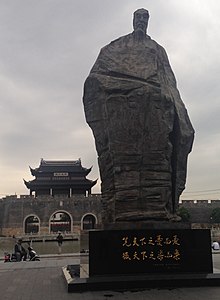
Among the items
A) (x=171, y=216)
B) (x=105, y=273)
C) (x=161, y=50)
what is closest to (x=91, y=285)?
(x=105, y=273)

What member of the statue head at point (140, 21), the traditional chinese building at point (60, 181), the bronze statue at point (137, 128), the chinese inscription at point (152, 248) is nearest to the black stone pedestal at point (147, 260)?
the chinese inscription at point (152, 248)

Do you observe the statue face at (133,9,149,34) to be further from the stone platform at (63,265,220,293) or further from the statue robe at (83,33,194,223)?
the stone platform at (63,265,220,293)

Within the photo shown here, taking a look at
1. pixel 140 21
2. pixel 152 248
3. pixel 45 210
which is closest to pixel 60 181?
pixel 45 210

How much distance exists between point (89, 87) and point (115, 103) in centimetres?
69

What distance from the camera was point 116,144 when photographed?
6.10 meters

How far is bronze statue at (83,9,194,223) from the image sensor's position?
19.4ft


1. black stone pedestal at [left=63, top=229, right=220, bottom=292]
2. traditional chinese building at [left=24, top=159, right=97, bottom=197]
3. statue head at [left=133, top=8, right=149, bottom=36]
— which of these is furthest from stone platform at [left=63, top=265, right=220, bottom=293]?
traditional chinese building at [left=24, top=159, right=97, bottom=197]

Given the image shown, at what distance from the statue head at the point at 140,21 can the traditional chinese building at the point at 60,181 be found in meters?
30.9

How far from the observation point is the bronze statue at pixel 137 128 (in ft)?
19.4

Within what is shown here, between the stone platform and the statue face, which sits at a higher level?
the statue face

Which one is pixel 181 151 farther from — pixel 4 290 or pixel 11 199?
pixel 11 199

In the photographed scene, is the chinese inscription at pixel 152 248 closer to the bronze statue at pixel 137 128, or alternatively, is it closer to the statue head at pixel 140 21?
the bronze statue at pixel 137 128

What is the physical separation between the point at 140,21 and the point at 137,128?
2151 mm

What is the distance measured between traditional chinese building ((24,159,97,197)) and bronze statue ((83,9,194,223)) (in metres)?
30.8
